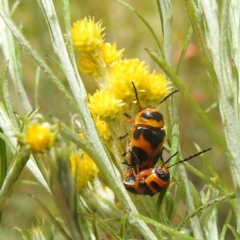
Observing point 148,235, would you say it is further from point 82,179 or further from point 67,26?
point 67,26

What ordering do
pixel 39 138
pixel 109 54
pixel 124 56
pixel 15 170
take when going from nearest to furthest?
pixel 39 138 < pixel 15 170 < pixel 109 54 < pixel 124 56

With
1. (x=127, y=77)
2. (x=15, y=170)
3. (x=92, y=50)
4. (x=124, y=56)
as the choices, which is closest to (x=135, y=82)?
(x=127, y=77)

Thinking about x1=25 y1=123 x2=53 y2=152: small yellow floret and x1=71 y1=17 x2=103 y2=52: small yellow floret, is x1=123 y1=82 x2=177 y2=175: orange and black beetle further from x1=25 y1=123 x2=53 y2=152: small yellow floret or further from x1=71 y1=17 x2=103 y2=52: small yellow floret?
x1=25 y1=123 x2=53 y2=152: small yellow floret

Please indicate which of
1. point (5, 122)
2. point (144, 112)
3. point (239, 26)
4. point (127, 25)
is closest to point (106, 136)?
point (144, 112)

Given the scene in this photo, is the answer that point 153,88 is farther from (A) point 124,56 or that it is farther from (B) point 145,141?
(A) point 124,56

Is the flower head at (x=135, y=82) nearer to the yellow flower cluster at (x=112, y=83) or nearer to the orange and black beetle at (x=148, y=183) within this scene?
the yellow flower cluster at (x=112, y=83)

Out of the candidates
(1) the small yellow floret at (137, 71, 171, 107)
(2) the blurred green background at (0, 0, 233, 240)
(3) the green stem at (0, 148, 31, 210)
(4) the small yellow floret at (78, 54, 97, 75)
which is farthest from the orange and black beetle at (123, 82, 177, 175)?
(2) the blurred green background at (0, 0, 233, 240)
